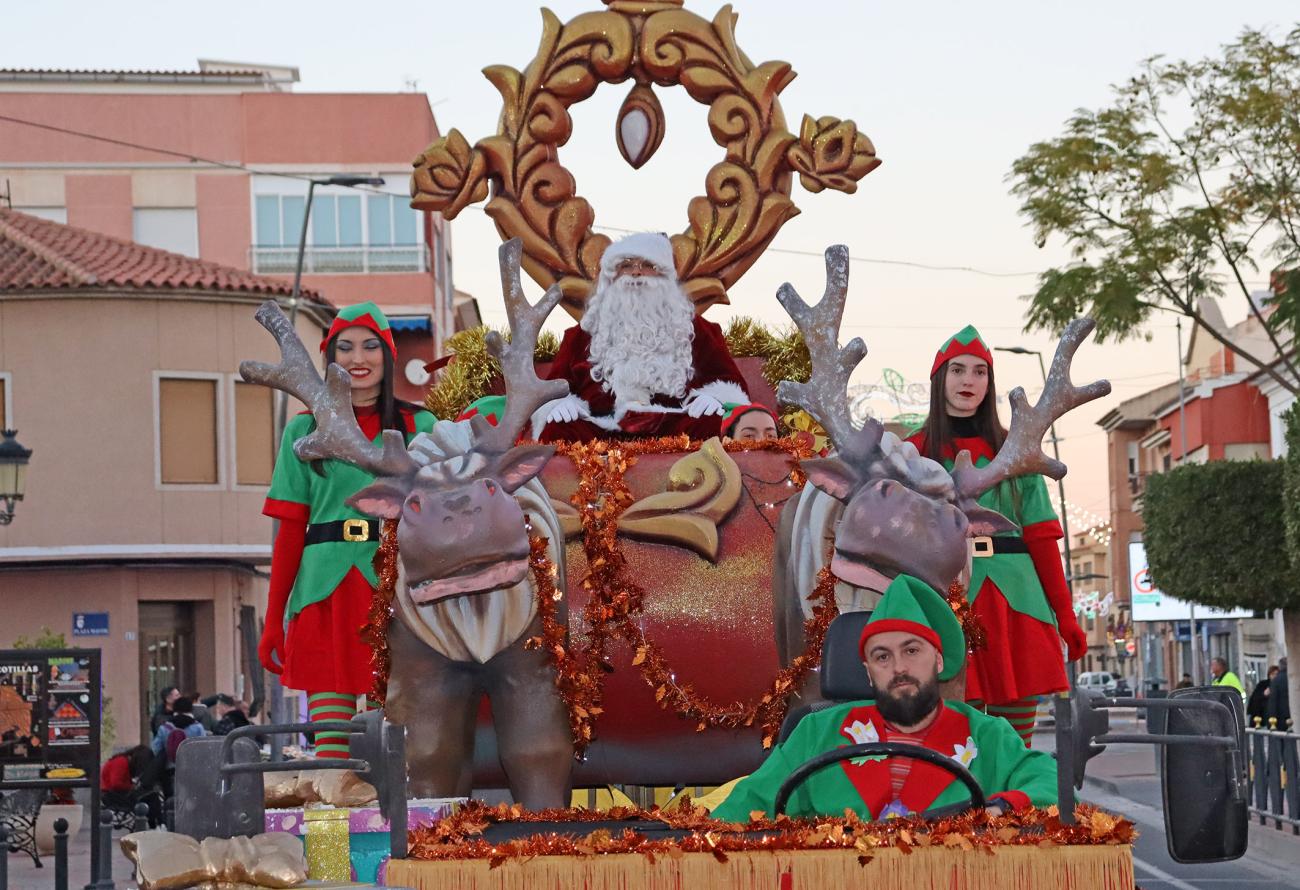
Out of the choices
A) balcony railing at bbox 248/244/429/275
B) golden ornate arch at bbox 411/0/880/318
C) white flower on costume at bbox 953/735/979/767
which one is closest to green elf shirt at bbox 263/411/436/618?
golden ornate arch at bbox 411/0/880/318

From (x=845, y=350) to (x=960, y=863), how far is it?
5.46 ft

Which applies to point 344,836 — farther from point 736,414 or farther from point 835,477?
point 736,414

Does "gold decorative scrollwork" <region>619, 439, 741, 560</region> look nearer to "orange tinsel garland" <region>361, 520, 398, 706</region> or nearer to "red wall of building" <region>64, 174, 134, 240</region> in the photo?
"orange tinsel garland" <region>361, 520, 398, 706</region>

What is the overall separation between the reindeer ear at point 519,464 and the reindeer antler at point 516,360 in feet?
0.19

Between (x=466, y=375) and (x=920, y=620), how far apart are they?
3.25 m

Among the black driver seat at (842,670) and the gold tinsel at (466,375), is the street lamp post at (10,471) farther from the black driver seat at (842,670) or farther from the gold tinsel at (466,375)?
the black driver seat at (842,670)

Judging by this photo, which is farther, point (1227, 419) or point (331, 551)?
point (1227, 419)

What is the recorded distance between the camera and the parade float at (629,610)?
416 centimetres

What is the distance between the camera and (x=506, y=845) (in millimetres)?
4141

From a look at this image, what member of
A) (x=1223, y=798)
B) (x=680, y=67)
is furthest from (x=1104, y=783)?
(x=1223, y=798)

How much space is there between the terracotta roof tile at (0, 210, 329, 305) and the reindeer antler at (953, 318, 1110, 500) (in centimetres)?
3005

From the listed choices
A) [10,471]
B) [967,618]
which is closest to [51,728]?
[10,471]

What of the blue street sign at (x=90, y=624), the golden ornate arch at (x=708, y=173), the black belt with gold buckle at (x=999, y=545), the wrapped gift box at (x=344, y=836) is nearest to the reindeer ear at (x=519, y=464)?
the wrapped gift box at (x=344, y=836)

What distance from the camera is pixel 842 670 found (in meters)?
4.77
